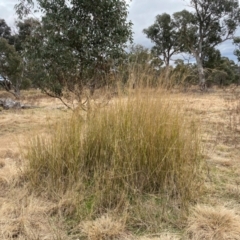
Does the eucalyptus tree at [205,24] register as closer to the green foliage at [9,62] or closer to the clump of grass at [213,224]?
the green foliage at [9,62]

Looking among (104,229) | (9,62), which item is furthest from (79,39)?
(9,62)

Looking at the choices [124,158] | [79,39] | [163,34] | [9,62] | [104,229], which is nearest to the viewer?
[104,229]

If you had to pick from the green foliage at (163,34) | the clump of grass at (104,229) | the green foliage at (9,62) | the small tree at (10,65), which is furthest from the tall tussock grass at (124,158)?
the green foliage at (163,34)

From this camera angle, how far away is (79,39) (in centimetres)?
561

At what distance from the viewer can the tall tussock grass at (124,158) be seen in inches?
87.4

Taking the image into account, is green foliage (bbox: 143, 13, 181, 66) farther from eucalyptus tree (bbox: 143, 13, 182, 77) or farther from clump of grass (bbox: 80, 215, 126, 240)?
clump of grass (bbox: 80, 215, 126, 240)

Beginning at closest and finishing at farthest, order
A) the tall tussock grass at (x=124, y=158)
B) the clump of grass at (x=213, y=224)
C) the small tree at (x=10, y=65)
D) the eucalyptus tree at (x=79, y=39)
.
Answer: the clump of grass at (x=213, y=224)
the tall tussock grass at (x=124, y=158)
the eucalyptus tree at (x=79, y=39)
the small tree at (x=10, y=65)

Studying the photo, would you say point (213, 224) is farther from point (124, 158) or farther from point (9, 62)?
point (9, 62)

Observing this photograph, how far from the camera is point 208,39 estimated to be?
72.6ft

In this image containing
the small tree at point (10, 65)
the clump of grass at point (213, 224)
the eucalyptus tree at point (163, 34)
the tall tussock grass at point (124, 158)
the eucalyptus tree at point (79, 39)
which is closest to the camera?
the clump of grass at point (213, 224)

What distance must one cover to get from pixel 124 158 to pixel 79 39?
399 cm

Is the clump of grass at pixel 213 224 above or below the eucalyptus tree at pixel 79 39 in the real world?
below

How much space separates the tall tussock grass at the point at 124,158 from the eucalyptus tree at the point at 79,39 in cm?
319

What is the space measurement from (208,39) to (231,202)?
2210cm
